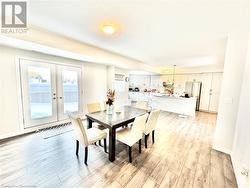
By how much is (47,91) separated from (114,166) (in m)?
3.00

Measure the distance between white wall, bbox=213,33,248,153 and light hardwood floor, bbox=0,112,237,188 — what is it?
362 mm

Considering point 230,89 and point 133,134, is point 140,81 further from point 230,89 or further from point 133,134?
point 133,134

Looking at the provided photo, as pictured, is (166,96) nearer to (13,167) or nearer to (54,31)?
(54,31)

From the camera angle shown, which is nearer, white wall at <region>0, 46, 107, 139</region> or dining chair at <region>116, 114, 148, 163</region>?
dining chair at <region>116, 114, 148, 163</region>

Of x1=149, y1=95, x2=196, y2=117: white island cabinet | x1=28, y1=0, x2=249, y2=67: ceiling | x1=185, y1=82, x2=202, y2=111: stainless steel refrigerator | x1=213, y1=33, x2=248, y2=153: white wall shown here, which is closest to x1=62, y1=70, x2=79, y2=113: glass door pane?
x1=28, y1=0, x2=249, y2=67: ceiling

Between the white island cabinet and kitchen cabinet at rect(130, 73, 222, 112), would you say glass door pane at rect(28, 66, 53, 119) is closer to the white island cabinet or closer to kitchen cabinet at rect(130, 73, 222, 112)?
the white island cabinet

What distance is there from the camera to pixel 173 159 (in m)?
2.19

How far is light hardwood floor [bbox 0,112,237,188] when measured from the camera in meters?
1.65

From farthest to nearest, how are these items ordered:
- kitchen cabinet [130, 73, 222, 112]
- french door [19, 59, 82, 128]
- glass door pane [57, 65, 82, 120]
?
kitchen cabinet [130, 73, 222, 112], glass door pane [57, 65, 82, 120], french door [19, 59, 82, 128]

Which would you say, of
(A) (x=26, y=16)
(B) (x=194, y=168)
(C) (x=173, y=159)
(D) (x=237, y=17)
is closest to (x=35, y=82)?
(A) (x=26, y=16)

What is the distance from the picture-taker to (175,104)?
552 centimetres

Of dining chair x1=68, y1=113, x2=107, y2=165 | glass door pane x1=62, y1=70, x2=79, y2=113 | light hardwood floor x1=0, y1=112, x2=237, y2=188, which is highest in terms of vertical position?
glass door pane x1=62, y1=70, x2=79, y2=113

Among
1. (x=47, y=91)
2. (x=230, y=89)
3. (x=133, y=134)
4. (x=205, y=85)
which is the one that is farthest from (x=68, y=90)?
(x=205, y=85)

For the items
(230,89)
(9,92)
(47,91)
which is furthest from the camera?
(47,91)
